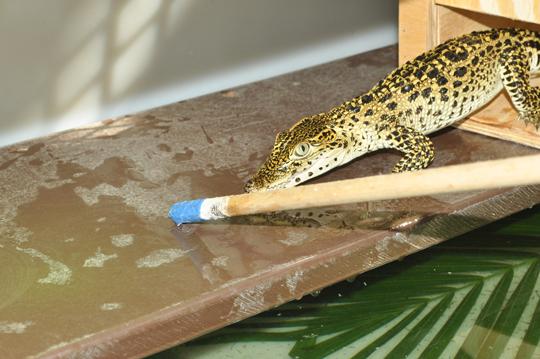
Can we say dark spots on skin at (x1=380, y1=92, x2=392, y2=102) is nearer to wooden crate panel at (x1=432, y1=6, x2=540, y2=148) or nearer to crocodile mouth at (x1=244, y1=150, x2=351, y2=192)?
crocodile mouth at (x1=244, y1=150, x2=351, y2=192)

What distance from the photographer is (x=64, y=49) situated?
4586 millimetres

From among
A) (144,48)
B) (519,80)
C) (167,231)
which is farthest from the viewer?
(144,48)

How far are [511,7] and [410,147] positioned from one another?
0.68 m

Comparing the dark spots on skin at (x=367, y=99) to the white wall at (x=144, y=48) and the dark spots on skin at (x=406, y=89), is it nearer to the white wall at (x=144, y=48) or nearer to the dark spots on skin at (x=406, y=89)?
the dark spots on skin at (x=406, y=89)

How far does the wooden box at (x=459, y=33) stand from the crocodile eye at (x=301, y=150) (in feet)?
2.78

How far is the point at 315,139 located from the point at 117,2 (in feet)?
5.17

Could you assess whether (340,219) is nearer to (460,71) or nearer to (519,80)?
(460,71)

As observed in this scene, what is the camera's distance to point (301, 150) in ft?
11.8

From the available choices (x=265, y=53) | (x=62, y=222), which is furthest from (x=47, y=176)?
(x=265, y=53)

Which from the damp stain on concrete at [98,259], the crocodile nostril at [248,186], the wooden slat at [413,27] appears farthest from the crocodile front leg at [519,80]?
the damp stain on concrete at [98,259]

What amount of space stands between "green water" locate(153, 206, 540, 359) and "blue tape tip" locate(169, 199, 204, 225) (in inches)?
19.3

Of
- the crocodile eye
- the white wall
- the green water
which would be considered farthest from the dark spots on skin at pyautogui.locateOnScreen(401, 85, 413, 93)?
the white wall

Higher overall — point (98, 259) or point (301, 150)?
point (301, 150)

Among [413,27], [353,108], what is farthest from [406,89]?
[413,27]
